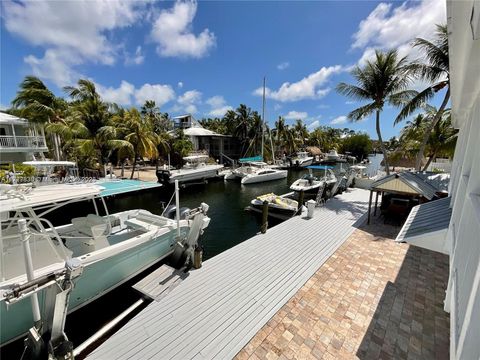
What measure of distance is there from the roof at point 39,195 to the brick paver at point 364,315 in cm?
481

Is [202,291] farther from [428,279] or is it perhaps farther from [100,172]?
[100,172]

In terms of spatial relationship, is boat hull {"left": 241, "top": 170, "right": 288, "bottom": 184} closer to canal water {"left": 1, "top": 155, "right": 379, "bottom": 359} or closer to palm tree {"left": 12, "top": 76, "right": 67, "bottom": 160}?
canal water {"left": 1, "top": 155, "right": 379, "bottom": 359}

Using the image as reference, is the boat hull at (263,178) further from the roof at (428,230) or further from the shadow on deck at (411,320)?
the roof at (428,230)

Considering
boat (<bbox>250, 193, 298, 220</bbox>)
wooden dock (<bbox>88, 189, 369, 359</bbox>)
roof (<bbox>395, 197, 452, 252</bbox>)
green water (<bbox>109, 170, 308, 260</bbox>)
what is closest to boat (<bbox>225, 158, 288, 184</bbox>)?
green water (<bbox>109, 170, 308, 260</bbox>)

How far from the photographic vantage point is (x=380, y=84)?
12242 millimetres

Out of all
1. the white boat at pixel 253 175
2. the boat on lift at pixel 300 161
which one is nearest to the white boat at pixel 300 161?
the boat on lift at pixel 300 161

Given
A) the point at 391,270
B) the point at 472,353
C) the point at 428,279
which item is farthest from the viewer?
the point at 391,270

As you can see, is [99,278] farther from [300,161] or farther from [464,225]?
[300,161]

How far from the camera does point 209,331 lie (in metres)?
4.15

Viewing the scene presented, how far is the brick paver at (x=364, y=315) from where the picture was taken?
3.78 metres

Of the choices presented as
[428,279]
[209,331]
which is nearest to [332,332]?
[209,331]

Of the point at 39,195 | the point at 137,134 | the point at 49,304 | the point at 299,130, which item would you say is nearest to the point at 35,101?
the point at 137,134

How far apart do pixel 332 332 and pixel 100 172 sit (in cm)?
2337

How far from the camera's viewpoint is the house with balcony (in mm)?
16828
